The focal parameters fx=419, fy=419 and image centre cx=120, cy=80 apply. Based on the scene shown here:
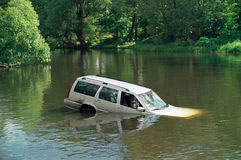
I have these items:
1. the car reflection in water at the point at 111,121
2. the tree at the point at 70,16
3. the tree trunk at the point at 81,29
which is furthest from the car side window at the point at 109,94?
the tree trunk at the point at 81,29

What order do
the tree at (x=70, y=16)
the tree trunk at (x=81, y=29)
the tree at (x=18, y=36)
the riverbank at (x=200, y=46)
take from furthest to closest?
the tree trunk at (x=81, y=29) → the tree at (x=70, y=16) → the riverbank at (x=200, y=46) → the tree at (x=18, y=36)

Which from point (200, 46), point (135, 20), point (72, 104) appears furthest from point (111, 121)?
point (135, 20)

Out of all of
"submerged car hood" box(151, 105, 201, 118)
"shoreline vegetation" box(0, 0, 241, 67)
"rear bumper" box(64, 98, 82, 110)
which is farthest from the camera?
"shoreline vegetation" box(0, 0, 241, 67)

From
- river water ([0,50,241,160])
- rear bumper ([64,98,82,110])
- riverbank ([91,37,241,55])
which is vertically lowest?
river water ([0,50,241,160])

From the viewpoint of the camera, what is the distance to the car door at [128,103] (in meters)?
19.6

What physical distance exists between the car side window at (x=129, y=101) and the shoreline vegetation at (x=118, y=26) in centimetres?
2895

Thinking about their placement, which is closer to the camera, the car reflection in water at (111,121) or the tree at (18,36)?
the car reflection in water at (111,121)

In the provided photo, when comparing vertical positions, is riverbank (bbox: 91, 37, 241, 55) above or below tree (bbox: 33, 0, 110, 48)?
below

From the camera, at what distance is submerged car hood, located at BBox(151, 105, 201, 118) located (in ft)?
64.6

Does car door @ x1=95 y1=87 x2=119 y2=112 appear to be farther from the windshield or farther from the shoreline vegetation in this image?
the shoreline vegetation

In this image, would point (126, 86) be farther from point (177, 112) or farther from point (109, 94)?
point (177, 112)

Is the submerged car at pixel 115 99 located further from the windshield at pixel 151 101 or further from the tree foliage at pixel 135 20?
the tree foliage at pixel 135 20

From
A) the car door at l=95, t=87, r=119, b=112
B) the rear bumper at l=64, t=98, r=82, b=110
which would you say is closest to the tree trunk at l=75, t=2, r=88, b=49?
the rear bumper at l=64, t=98, r=82, b=110

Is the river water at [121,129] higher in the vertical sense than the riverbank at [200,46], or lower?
lower
